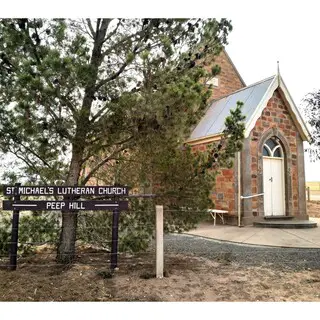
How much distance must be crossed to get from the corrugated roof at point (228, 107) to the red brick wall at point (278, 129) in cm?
48

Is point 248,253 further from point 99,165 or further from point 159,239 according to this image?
point 99,165

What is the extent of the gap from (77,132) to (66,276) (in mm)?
2195

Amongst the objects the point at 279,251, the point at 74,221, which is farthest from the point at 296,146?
the point at 74,221

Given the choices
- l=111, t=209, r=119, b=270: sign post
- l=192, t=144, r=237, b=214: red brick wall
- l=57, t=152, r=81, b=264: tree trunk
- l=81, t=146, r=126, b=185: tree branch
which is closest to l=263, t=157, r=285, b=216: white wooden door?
l=192, t=144, r=237, b=214: red brick wall

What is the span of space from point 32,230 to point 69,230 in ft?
2.17

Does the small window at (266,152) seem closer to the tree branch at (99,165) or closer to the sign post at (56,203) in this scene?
the tree branch at (99,165)

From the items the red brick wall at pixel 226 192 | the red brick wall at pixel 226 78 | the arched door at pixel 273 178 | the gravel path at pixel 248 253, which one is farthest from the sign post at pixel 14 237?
the red brick wall at pixel 226 78

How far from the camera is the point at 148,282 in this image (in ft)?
15.7

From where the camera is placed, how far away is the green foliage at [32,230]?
5.52 meters

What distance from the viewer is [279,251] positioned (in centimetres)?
696

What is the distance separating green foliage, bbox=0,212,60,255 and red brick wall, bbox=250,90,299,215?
6.79 metres

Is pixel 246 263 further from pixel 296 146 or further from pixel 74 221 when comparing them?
pixel 296 146

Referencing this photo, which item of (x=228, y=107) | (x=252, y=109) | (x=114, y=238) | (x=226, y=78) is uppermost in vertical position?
(x=226, y=78)

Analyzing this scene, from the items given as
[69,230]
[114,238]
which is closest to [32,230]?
[69,230]
